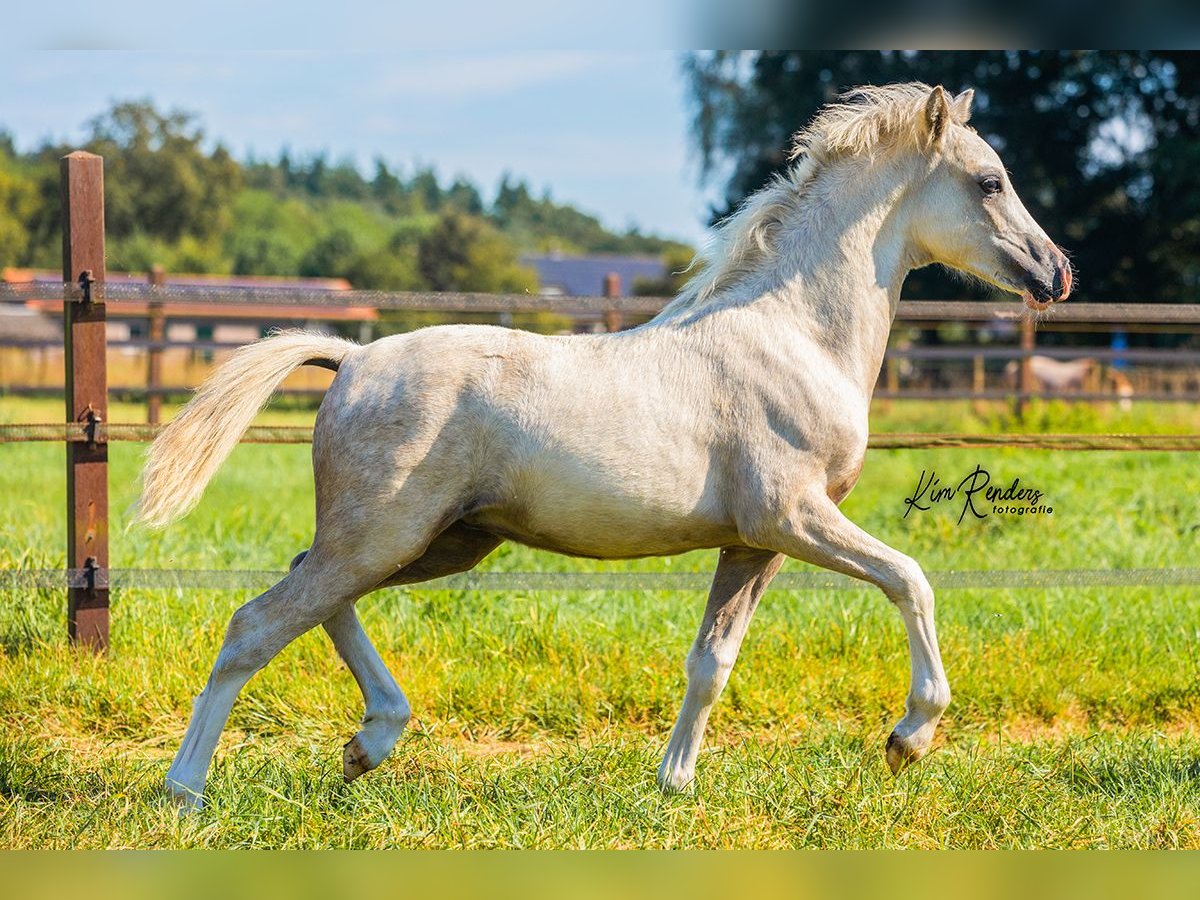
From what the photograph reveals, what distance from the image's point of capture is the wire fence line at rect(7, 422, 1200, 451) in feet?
17.7

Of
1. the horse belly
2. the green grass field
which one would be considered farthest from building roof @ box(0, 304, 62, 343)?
the horse belly

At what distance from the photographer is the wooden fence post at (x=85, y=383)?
215 inches

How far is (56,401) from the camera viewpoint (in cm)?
2025

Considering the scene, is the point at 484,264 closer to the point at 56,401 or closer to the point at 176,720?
the point at 56,401

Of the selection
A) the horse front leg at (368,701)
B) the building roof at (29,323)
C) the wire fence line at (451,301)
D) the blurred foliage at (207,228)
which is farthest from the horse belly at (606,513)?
the building roof at (29,323)

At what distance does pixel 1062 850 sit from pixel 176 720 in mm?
3349

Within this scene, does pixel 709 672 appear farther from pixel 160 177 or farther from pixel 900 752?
pixel 160 177

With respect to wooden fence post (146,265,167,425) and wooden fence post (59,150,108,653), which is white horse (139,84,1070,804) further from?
wooden fence post (146,265,167,425)

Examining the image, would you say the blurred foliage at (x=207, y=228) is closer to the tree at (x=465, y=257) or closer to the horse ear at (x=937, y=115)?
the tree at (x=465, y=257)

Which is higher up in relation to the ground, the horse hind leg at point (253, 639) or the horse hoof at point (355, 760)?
the horse hind leg at point (253, 639)

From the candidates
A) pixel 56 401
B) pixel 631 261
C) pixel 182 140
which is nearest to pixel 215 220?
pixel 182 140

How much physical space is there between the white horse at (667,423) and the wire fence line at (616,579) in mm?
1183

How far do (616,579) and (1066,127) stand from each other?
23404 millimetres

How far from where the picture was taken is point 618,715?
517 cm
